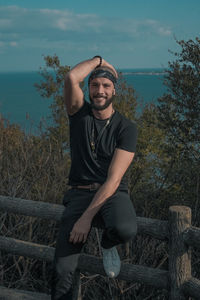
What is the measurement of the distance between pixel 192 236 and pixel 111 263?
673 millimetres

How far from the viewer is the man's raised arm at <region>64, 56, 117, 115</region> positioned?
331 cm

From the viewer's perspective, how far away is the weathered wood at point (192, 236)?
309 centimetres

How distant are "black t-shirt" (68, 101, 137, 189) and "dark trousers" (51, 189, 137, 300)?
0.18 m

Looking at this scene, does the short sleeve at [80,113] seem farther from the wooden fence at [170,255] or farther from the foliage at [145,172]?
the foliage at [145,172]

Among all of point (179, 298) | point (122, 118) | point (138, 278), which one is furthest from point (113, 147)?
point (179, 298)

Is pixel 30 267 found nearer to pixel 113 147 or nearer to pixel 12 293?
pixel 12 293

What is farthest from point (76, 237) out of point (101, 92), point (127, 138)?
point (101, 92)

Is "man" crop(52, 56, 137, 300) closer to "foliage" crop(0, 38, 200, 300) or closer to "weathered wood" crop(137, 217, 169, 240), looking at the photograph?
"weathered wood" crop(137, 217, 169, 240)

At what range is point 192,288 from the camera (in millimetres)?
3182

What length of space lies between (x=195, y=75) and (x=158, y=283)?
13.1 ft

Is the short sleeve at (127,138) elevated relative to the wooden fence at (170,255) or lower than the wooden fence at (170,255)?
elevated

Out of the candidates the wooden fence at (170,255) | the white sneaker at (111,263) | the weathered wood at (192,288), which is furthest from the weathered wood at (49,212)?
the weathered wood at (192,288)

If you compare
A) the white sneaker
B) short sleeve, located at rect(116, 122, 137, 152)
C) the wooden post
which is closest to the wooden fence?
the wooden post

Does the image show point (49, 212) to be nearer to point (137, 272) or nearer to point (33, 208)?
point (33, 208)
